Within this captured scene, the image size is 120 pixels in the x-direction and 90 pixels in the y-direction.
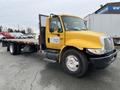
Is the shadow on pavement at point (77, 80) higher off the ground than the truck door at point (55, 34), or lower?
lower

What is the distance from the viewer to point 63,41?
6.90 metres

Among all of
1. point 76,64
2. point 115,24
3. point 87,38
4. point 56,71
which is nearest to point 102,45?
point 87,38

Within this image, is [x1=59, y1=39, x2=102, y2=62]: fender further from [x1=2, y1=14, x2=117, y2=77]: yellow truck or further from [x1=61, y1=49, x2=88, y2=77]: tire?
[x1=61, y1=49, x2=88, y2=77]: tire

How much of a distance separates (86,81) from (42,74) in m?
1.78

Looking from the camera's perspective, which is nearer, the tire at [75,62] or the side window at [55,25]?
the tire at [75,62]

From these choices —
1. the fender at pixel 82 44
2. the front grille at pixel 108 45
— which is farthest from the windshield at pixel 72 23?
the front grille at pixel 108 45

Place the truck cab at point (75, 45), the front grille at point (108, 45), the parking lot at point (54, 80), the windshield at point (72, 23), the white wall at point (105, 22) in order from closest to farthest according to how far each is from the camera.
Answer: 1. the parking lot at point (54, 80)
2. the truck cab at point (75, 45)
3. the front grille at point (108, 45)
4. the windshield at point (72, 23)
5. the white wall at point (105, 22)

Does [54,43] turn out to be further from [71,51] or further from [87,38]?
[87,38]

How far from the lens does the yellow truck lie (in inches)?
232

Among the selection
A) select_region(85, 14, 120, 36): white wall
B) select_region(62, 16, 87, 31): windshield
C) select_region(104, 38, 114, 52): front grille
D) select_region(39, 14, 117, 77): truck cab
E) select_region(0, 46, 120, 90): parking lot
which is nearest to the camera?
select_region(0, 46, 120, 90): parking lot

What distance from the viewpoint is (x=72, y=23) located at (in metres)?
7.17

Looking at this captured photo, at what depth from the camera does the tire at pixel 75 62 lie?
5.95m

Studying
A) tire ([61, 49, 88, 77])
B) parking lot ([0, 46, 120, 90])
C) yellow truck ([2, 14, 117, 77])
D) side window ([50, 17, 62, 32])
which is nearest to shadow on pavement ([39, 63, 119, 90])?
parking lot ([0, 46, 120, 90])

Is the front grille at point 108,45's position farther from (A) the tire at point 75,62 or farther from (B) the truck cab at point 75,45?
(A) the tire at point 75,62
